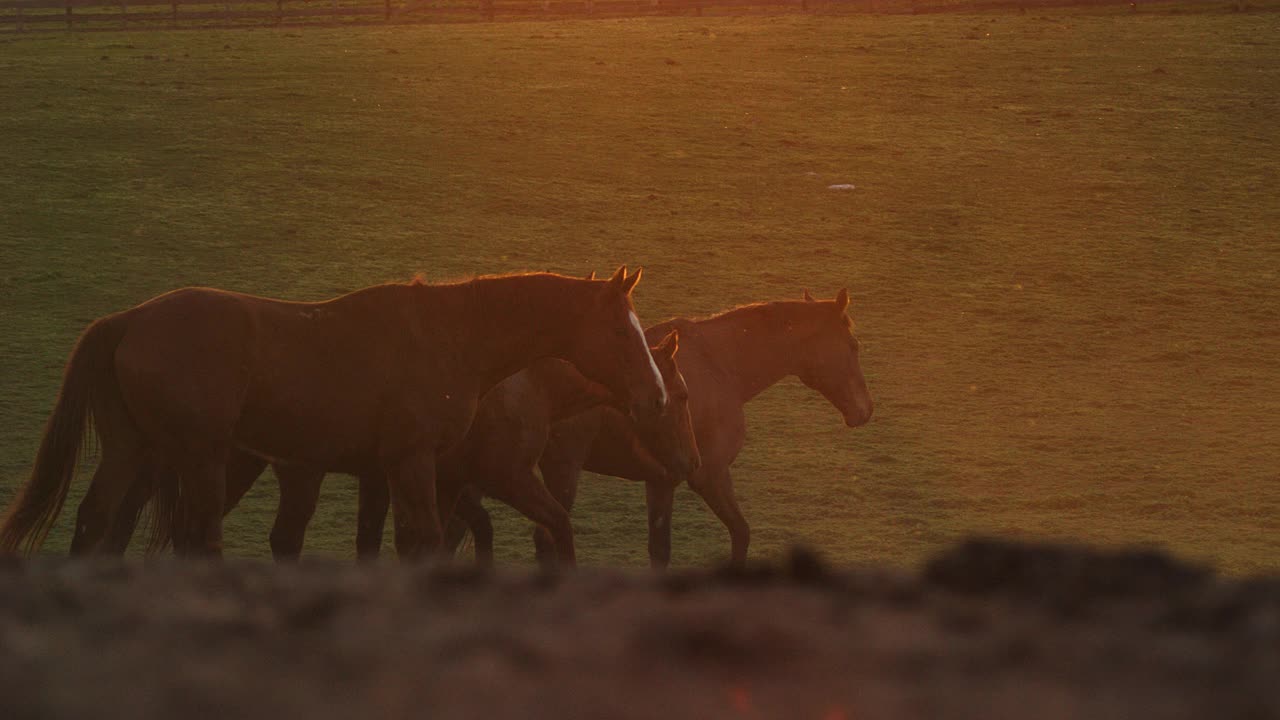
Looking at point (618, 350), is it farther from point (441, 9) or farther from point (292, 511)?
point (441, 9)

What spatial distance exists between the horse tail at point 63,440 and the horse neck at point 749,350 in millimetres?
3625

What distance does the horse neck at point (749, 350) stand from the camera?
958 cm

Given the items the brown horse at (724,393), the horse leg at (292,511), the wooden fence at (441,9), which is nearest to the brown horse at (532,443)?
the horse leg at (292,511)

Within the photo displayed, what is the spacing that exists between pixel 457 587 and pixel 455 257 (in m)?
16.1

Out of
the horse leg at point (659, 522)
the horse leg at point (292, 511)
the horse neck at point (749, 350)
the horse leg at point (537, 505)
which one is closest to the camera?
the horse leg at point (292, 511)

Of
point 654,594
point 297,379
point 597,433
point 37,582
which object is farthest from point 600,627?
point 597,433

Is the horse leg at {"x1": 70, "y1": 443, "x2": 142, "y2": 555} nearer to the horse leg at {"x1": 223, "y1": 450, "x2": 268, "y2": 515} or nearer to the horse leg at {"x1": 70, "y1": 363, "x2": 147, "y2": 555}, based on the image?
the horse leg at {"x1": 70, "y1": 363, "x2": 147, "y2": 555}

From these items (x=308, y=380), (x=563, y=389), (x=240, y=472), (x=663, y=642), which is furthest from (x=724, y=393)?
(x=663, y=642)

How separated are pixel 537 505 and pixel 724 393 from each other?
1779 millimetres

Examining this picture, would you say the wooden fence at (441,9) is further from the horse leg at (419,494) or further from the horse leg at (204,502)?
the horse leg at (204,502)

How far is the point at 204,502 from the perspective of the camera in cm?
698

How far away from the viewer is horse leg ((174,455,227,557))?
6961 mm

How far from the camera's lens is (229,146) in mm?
23688

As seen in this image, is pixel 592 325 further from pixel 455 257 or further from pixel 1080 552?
pixel 455 257
